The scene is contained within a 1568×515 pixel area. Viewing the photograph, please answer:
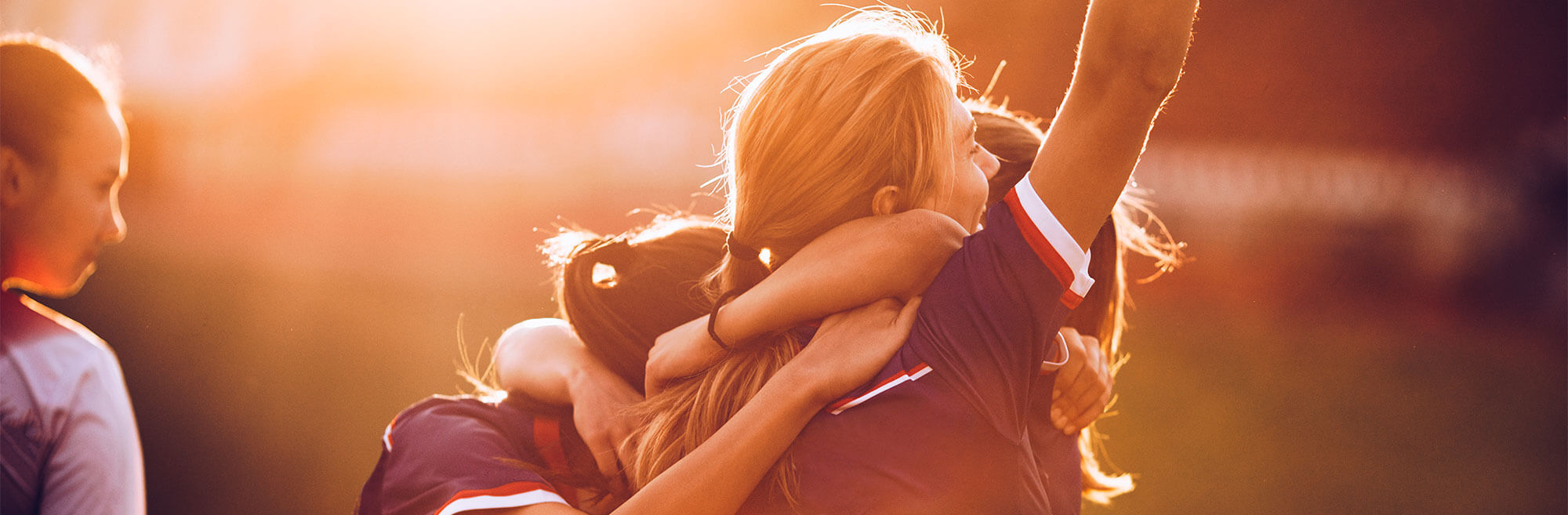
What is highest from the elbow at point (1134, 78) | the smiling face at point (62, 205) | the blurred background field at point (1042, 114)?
the elbow at point (1134, 78)

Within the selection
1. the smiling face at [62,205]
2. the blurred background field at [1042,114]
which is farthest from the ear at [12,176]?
the blurred background field at [1042,114]

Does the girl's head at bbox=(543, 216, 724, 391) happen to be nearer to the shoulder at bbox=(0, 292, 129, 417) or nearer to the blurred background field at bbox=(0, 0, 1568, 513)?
the shoulder at bbox=(0, 292, 129, 417)

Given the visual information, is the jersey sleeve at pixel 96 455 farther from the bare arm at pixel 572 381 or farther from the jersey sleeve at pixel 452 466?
the bare arm at pixel 572 381

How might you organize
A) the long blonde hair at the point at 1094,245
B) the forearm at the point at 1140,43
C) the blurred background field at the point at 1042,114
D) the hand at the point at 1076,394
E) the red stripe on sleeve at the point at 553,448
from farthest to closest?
1. the blurred background field at the point at 1042,114
2. the long blonde hair at the point at 1094,245
3. the hand at the point at 1076,394
4. the red stripe on sleeve at the point at 553,448
5. the forearm at the point at 1140,43

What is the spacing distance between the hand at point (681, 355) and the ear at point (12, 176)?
72 cm

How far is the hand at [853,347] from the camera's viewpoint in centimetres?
83

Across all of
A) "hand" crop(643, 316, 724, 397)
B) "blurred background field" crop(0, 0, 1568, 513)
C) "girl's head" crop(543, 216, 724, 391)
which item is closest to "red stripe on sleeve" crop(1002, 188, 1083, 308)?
"hand" crop(643, 316, 724, 397)

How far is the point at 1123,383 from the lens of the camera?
473 centimetres

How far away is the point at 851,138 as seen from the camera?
2.86 ft

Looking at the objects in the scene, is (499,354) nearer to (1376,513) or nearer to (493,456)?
(493,456)

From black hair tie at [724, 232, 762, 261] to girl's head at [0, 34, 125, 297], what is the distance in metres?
0.68

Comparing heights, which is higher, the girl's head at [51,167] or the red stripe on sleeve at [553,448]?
the girl's head at [51,167]

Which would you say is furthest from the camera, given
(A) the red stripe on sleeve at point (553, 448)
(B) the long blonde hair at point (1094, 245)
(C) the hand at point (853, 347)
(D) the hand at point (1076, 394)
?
(B) the long blonde hair at point (1094, 245)

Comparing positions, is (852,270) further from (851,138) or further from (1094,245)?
(1094,245)
